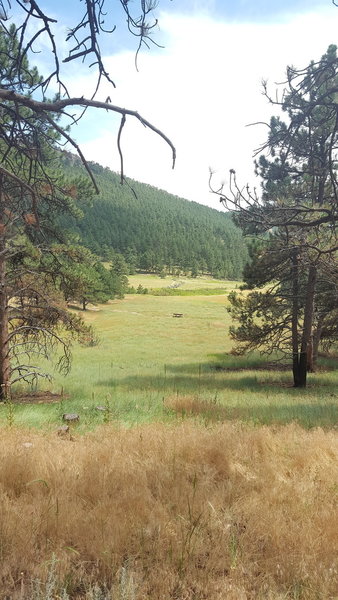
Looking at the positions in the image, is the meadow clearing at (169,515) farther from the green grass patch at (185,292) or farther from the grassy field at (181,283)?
the grassy field at (181,283)

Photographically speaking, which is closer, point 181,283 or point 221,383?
point 221,383

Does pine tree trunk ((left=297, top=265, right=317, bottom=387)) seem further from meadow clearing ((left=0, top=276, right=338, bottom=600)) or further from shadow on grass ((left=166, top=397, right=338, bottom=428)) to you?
meadow clearing ((left=0, top=276, right=338, bottom=600))

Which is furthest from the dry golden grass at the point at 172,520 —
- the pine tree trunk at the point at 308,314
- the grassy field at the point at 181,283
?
the grassy field at the point at 181,283

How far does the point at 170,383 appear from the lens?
1588 cm

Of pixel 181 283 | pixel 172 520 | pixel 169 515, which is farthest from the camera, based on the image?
pixel 181 283

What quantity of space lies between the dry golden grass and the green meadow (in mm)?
2482

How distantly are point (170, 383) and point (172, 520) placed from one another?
13303 mm

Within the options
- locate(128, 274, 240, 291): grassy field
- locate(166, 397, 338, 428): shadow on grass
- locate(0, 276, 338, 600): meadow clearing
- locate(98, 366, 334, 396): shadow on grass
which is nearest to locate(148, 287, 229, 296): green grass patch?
locate(128, 274, 240, 291): grassy field

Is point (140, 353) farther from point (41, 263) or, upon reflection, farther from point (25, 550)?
point (25, 550)

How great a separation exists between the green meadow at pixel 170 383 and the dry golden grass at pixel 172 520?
2.48 metres

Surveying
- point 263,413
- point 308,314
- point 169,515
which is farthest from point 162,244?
point 169,515

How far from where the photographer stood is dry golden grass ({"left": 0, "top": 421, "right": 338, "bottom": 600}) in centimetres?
212

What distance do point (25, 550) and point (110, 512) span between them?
609 mm

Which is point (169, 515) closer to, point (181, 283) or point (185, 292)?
point (185, 292)
